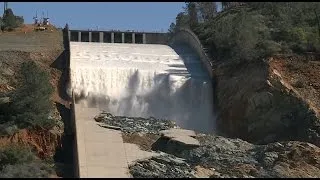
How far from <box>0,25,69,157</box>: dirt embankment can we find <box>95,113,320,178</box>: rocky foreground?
299 centimetres

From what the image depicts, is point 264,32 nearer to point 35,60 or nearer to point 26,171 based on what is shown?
point 35,60

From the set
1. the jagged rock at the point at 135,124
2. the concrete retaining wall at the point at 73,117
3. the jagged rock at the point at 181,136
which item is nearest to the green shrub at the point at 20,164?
the concrete retaining wall at the point at 73,117

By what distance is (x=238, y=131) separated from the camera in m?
31.5

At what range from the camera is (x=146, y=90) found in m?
35.7

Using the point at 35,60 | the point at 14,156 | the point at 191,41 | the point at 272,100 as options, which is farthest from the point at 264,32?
the point at 14,156

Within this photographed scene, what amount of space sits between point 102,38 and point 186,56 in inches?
591

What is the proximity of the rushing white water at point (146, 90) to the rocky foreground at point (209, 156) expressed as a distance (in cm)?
658

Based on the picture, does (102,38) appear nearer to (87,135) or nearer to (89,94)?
(89,94)

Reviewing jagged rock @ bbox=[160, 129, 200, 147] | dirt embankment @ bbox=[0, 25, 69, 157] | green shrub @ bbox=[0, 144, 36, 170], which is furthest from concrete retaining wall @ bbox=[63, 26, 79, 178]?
jagged rock @ bbox=[160, 129, 200, 147]

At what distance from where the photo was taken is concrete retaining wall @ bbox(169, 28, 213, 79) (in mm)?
37656

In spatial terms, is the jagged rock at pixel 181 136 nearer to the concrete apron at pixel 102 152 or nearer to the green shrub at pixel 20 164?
the concrete apron at pixel 102 152

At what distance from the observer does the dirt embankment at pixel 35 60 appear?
2531 centimetres

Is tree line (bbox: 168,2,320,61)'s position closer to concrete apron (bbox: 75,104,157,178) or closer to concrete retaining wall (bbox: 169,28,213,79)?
concrete retaining wall (bbox: 169,28,213,79)

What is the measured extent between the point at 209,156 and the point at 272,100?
7.31 metres
